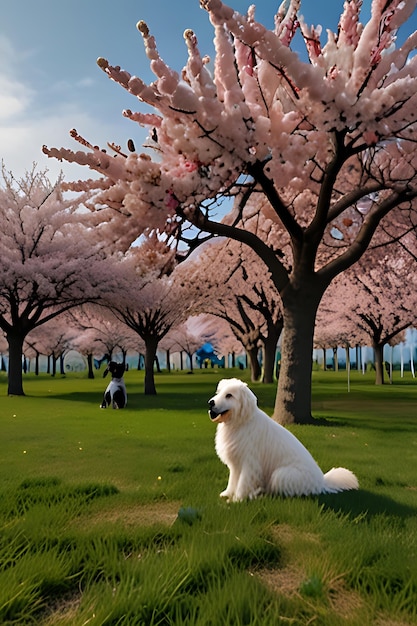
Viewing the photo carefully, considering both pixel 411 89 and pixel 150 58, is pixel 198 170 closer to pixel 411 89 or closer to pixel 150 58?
pixel 150 58

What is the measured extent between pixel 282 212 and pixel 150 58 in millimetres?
4780

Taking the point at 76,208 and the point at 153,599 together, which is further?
the point at 76,208

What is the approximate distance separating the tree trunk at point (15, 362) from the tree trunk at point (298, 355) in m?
16.7

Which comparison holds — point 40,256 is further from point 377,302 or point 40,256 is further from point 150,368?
point 377,302

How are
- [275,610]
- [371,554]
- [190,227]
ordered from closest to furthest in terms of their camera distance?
[275,610], [371,554], [190,227]

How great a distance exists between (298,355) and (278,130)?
5.39 metres

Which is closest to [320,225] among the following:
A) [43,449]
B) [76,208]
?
[43,449]

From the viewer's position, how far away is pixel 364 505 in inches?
189

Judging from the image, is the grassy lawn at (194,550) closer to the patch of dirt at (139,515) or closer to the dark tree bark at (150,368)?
the patch of dirt at (139,515)

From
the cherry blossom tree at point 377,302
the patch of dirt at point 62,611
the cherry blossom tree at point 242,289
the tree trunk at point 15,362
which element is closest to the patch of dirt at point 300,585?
the patch of dirt at point 62,611

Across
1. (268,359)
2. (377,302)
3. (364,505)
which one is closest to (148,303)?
(268,359)

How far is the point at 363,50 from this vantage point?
9.22 metres

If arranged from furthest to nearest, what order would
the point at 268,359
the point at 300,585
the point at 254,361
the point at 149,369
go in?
the point at 254,361, the point at 268,359, the point at 149,369, the point at 300,585

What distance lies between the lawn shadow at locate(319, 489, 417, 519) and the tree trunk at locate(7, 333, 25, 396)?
71.7 ft
